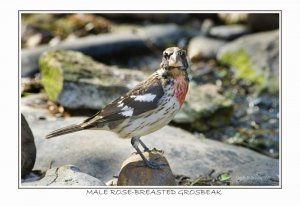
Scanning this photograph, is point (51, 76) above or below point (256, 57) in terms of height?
below

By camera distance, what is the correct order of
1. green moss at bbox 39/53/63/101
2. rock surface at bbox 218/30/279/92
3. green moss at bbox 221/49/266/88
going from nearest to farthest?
green moss at bbox 39/53/63/101, rock surface at bbox 218/30/279/92, green moss at bbox 221/49/266/88

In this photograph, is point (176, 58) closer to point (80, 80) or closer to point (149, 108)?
point (149, 108)

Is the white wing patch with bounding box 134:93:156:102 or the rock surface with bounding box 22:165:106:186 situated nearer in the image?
the rock surface with bounding box 22:165:106:186

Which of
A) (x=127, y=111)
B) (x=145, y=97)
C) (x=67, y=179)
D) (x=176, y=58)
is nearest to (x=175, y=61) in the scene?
(x=176, y=58)

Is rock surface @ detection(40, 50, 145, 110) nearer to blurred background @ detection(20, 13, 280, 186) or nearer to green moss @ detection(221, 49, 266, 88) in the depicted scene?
blurred background @ detection(20, 13, 280, 186)

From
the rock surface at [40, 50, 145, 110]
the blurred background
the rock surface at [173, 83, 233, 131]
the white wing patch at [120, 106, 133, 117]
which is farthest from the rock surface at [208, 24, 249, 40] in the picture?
the white wing patch at [120, 106, 133, 117]

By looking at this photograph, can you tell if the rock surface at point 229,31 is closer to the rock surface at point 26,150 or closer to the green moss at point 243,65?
the green moss at point 243,65
